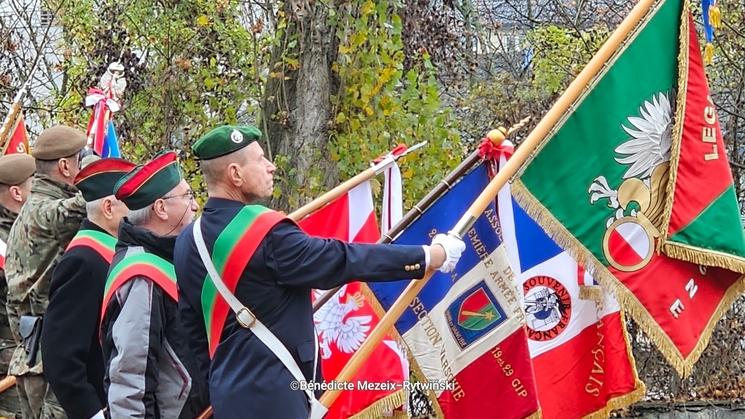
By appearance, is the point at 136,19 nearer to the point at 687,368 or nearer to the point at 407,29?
the point at 407,29

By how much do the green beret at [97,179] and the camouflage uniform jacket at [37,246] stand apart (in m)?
0.40

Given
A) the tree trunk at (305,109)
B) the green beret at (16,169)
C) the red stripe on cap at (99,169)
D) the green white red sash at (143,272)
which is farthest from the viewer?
the tree trunk at (305,109)

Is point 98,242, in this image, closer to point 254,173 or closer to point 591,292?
point 254,173

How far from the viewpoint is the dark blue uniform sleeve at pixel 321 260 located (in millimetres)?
4266

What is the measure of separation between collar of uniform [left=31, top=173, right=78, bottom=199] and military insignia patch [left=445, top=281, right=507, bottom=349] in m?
2.03

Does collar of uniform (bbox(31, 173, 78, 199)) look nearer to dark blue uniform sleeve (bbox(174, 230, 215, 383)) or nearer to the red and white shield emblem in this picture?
dark blue uniform sleeve (bbox(174, 230, 215, 383))

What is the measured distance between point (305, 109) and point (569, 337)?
8.54 feet

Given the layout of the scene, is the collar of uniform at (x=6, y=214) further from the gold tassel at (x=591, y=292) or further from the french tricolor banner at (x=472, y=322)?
the gold tassel at (x=591, y=292)

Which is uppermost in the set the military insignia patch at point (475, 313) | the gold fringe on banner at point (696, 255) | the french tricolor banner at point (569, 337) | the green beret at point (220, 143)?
the green beret at point (220, 143)

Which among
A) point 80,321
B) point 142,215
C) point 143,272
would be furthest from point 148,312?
point 80,321

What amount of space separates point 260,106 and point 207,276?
3988mm

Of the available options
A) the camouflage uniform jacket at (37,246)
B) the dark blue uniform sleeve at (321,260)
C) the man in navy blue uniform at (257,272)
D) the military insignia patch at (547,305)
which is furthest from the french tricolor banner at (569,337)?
the camouflage uniform jacket at (37,246)

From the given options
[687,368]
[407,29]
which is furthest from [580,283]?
[407,29]

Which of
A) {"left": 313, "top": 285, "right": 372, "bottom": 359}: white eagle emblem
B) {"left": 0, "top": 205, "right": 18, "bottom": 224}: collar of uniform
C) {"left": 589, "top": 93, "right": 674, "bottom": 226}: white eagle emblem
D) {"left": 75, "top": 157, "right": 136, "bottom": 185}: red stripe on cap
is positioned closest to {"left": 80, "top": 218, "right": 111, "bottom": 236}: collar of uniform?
{"left": 75, "top": 157, "right": 136, "bottom": 185}: red stripe on cap
